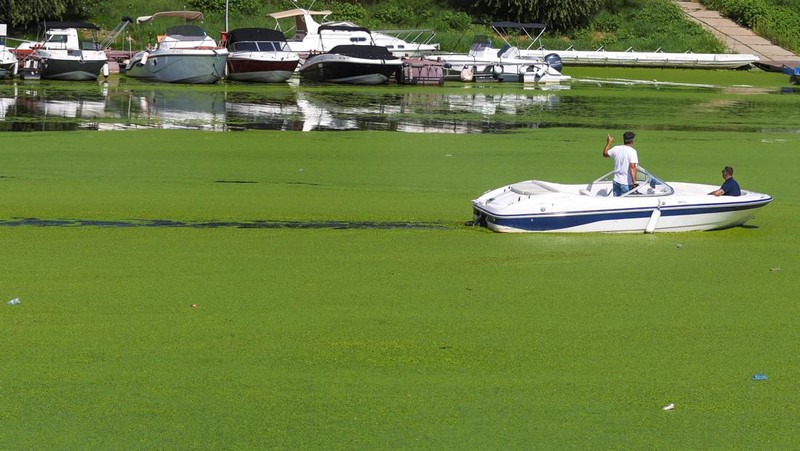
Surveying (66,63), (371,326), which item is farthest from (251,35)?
(371,326)

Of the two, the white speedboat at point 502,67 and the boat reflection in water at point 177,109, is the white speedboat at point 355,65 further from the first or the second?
the boat reflection in water at point 177,109

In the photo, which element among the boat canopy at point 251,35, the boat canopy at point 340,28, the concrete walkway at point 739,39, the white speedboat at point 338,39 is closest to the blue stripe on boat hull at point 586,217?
the boat canopy at point 251,35

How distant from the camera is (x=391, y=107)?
119 feet

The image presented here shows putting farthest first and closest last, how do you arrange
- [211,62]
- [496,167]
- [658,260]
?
[211,62]
[496,167]
[658,260]

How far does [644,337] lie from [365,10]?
5155 cm

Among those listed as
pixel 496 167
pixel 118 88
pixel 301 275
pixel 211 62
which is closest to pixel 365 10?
pixel 211 62

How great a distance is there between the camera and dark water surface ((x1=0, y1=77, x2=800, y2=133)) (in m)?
30.2

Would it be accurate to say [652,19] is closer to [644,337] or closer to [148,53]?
[148,53]

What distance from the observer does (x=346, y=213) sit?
58.9 feet

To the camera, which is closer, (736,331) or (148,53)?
(736,331)

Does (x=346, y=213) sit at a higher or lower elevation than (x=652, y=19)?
lower

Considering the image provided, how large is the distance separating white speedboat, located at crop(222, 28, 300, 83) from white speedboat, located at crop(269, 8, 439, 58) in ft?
9.59

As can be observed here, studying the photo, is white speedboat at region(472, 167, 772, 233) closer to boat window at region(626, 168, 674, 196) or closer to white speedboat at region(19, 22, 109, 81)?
boat window at region(626, 168, 674, 196)

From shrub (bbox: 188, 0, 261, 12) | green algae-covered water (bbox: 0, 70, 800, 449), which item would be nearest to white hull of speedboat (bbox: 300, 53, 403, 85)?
shrub (bbox: 188, 0, 261, 12)
